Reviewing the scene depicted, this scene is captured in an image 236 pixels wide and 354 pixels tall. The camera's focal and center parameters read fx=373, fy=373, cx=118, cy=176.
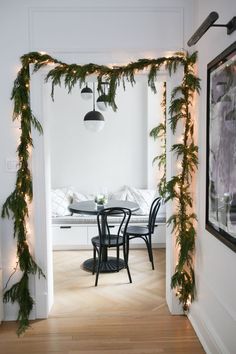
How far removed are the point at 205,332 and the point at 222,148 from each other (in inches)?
57.9

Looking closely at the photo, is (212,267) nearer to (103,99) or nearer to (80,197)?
(103,99)

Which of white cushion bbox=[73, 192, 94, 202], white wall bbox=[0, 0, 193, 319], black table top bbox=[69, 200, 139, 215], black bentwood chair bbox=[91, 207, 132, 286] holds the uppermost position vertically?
white wall bbox=[0, 0, 193, 319]

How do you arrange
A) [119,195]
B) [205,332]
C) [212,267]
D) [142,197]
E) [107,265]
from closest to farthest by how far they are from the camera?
[212,267]
[205,332]
[107,265]
[142,197]
[119,195]

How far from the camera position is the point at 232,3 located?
2.30 meters

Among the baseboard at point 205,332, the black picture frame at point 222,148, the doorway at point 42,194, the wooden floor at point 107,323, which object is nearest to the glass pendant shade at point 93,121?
the doorway at point 42,194

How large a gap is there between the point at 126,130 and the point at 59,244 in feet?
7.27

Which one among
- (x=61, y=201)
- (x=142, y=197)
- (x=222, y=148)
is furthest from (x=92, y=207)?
(x=222, y=148)

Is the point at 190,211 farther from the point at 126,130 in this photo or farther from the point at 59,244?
the point at 126,130

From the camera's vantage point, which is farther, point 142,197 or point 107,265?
point 142,197

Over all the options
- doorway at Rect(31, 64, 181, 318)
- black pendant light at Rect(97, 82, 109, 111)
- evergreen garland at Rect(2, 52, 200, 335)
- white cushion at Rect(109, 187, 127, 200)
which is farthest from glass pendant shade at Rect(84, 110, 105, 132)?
white cushion at Rect(109, 187, 127, 200)

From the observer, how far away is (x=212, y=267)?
2805mm

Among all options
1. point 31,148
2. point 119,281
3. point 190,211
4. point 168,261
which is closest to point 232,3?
point 190,211

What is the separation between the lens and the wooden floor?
2.95 meters

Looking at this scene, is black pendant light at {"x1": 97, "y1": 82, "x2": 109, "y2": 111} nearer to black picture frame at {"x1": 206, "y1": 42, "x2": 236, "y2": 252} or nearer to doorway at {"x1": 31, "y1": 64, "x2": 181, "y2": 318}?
doorway at {"x1": 31, "y1": 64, "x2": 181, "y2": 318}
